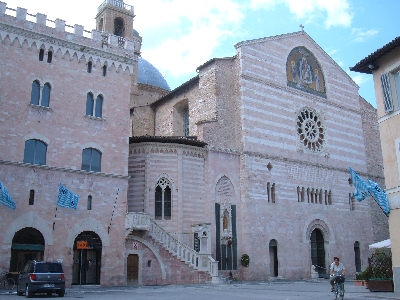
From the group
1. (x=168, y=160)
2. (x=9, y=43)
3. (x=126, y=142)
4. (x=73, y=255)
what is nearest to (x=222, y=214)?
(x=168, y=160)

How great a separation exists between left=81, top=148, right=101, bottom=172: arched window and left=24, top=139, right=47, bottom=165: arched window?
2022mm

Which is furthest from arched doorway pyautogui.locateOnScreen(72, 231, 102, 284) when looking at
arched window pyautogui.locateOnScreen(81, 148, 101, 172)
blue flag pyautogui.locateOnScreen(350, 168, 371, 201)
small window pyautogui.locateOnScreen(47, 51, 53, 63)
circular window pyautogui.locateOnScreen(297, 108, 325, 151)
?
circular window pyautogui.locateOnScreen(297, 108, 325, 151)

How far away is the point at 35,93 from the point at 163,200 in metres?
9.28

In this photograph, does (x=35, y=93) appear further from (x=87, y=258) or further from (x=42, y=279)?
(x=42, y=279)

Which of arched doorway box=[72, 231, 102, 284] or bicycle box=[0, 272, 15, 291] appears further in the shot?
arched doorway box=[72, 231, 102, 284]

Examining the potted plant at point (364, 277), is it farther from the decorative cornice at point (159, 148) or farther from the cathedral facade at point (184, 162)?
the decorative cornice at point (159, 148)

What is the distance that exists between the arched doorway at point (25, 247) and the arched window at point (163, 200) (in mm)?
7156

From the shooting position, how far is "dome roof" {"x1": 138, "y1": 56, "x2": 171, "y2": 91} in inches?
1742

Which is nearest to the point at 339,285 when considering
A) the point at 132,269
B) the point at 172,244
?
the point at 172,244

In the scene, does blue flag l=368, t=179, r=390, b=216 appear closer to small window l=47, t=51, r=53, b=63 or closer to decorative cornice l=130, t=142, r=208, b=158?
decorative cornice l=130, t=142, r=208, b=158

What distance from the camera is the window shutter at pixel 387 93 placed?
17.7 meters

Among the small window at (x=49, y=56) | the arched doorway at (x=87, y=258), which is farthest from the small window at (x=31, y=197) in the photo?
the small window at (x=49, y=56)

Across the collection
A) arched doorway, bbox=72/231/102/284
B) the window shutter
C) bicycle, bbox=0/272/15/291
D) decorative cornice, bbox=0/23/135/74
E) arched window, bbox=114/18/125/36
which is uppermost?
arched window, bbox=114/18/125/36

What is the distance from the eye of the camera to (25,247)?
70.0 feet
